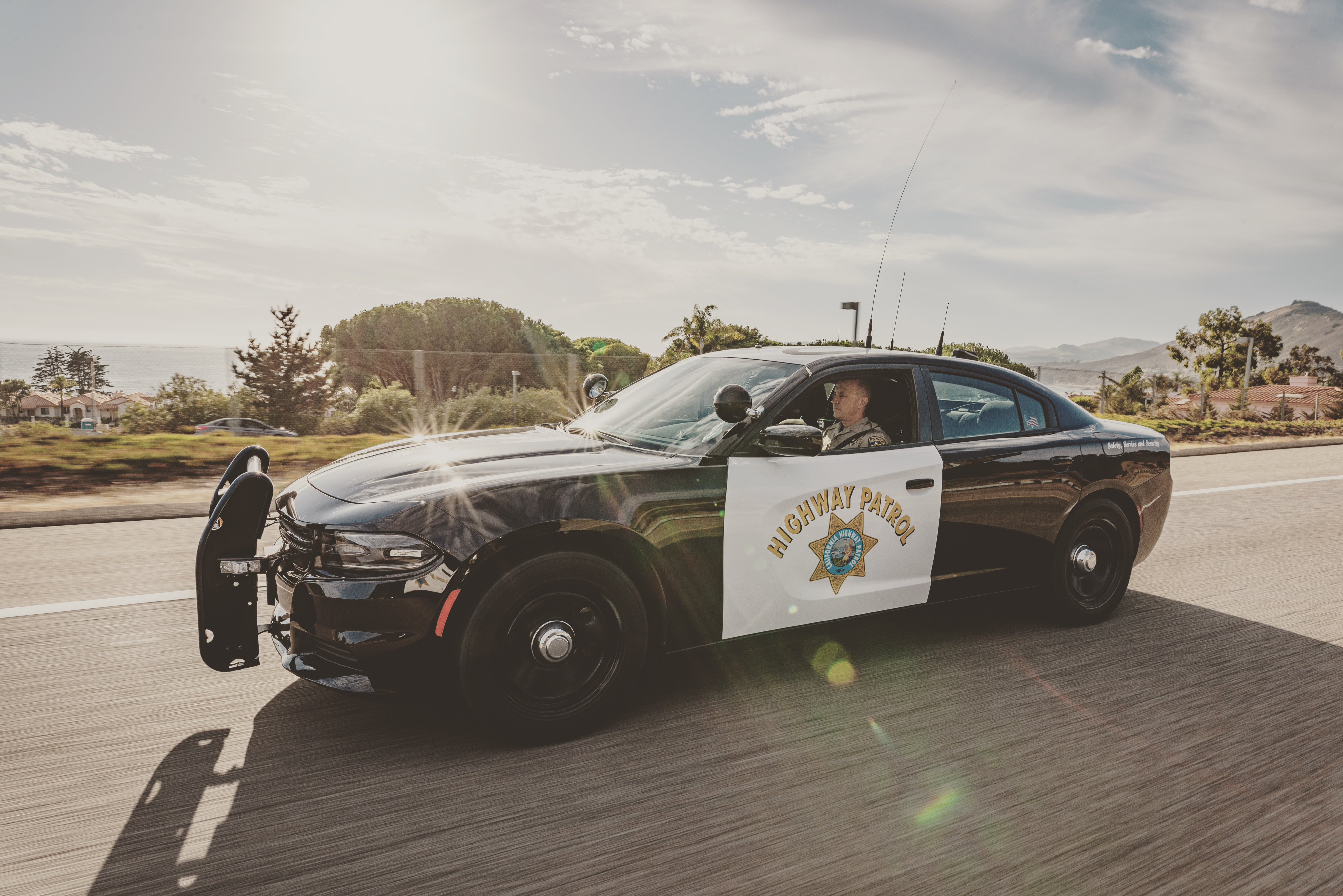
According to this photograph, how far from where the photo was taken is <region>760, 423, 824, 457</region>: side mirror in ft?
11.6

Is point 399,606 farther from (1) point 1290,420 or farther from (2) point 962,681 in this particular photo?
(1) point 1290,420

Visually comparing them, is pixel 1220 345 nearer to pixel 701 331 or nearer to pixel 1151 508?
pixel 701 331

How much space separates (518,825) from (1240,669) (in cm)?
372

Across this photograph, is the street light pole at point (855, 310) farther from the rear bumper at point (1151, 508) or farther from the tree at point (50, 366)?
the tree at point (50, 366)

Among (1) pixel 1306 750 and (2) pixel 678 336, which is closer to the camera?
(1) pixel 1306 750

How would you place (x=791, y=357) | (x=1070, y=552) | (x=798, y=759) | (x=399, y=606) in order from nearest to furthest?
(x=399, y=606)
(x=798, y=759)
(x=791, y=357)
(x=1070, y=552)

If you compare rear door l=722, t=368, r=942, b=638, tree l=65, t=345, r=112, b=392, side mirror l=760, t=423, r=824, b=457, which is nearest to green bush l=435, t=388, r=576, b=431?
tree l=65, t=345, r=112, b=392

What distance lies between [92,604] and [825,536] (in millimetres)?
4192

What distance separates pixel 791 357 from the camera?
4293mm

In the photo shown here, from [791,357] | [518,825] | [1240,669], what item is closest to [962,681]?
[1240,669]

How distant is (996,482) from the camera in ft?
14.3

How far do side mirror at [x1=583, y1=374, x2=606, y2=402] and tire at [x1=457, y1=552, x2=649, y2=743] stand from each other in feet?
7.76

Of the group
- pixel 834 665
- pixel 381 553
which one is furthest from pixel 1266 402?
pixel 381 553

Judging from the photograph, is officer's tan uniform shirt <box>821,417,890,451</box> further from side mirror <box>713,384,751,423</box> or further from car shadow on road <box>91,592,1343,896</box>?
car shadow on road <box>91,592,1343,896</box>
